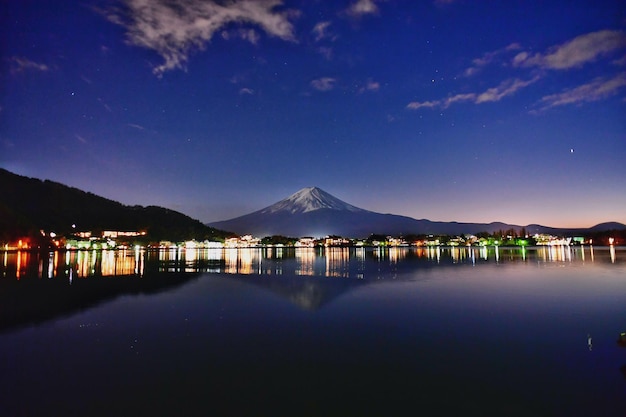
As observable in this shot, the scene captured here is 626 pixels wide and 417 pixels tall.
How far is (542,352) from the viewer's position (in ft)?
28.1

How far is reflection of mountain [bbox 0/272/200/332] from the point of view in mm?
12094

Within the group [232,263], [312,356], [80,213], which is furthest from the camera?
[80,213]

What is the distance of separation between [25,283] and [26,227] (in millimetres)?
92792

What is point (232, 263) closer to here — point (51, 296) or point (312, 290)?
point (312, 290)

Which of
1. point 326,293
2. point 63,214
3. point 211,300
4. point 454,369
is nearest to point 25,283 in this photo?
point 211,300

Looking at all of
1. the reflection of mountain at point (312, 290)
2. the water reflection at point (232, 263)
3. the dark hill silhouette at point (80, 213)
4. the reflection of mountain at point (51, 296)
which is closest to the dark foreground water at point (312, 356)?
the reflection of mountain at point (51, 296)

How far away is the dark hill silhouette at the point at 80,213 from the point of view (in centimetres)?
14062

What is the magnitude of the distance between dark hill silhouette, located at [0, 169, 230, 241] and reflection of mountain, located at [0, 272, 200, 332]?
124696 mm

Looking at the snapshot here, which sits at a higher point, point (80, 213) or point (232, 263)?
point (80, 213)

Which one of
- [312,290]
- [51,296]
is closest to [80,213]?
[51,296]

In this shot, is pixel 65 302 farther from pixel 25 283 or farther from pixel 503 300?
pixel 503 300

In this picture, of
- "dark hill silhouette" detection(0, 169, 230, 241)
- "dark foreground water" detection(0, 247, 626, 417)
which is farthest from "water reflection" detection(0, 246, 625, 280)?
"dark hill silhouette" detection(0, 169, 230, 241)

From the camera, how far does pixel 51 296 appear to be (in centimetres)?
1605

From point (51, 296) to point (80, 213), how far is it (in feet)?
539
